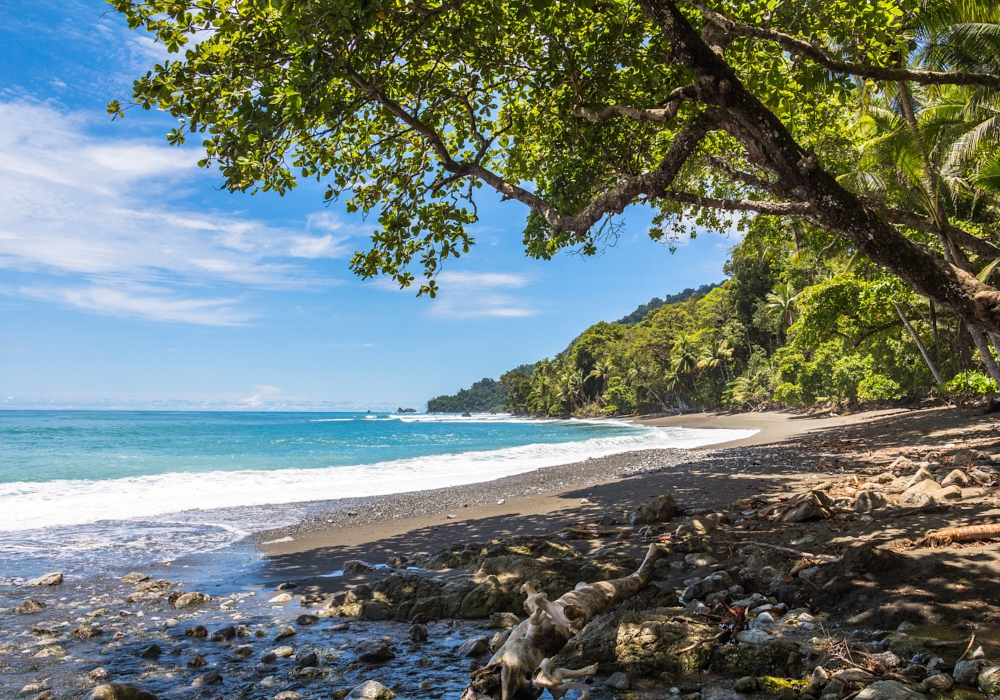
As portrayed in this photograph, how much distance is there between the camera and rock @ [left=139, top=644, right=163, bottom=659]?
12.8 feet

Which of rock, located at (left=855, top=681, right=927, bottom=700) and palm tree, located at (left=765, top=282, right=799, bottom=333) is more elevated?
palm tree, located at (left=765, top=282, right=799, bottom=333)

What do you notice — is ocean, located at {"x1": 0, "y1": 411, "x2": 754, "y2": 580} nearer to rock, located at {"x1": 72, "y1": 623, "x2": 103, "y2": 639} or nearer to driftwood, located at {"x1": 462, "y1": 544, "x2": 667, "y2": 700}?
rock, located at {"x1": 72, "y1": 623, "x2": 103, "y2": 639}

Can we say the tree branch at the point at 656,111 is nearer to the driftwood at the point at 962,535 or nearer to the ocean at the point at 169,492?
the driftwood at the point at 962,535

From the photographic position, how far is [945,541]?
4.42 meters

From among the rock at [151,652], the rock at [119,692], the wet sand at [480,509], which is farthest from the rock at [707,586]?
the rock at [151,652]

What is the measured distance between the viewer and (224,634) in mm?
4246

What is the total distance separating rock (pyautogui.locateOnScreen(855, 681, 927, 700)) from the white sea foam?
30.6ft

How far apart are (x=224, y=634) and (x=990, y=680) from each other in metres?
4.72

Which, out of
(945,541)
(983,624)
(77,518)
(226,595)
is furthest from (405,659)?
(77,518)

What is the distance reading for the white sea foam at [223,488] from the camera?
11.1 metres

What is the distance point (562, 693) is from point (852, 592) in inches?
86.3

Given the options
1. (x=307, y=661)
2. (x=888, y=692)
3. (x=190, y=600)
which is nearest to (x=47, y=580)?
(x=190, y=600)

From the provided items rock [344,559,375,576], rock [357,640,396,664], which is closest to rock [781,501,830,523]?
rock [357,640,396,664]

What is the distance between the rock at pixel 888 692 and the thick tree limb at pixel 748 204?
143 inches
